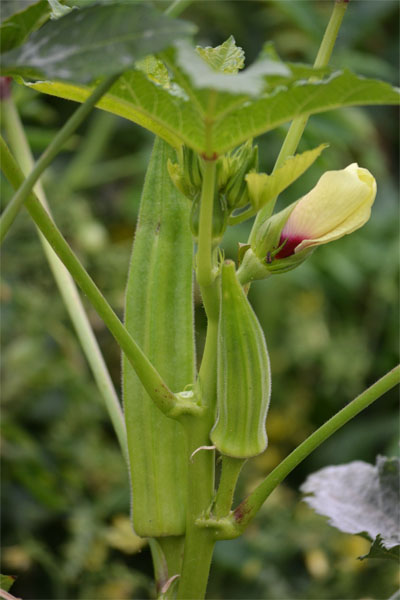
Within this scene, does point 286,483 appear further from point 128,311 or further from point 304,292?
point 128,311

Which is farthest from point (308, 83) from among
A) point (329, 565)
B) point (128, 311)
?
point (329, 565)

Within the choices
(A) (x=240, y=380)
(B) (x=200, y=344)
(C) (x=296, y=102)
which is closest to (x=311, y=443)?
(A) (x=240, y=380)

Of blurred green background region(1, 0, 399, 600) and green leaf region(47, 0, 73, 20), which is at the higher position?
green leaf region(47, 0, 73, 20)

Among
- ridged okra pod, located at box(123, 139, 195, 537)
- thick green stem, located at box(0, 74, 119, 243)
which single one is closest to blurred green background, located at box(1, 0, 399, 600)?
ridged okra pod, located at box(123, 139, 195, 537)

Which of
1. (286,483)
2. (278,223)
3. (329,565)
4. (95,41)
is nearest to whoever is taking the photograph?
(95,41)

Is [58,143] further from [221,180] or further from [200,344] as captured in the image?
[200,344]

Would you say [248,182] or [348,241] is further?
[348,241]

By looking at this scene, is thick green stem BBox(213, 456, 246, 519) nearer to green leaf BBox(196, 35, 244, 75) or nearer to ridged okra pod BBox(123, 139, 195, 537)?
ridged okra pod BBox(123, 139, 195, 537)
